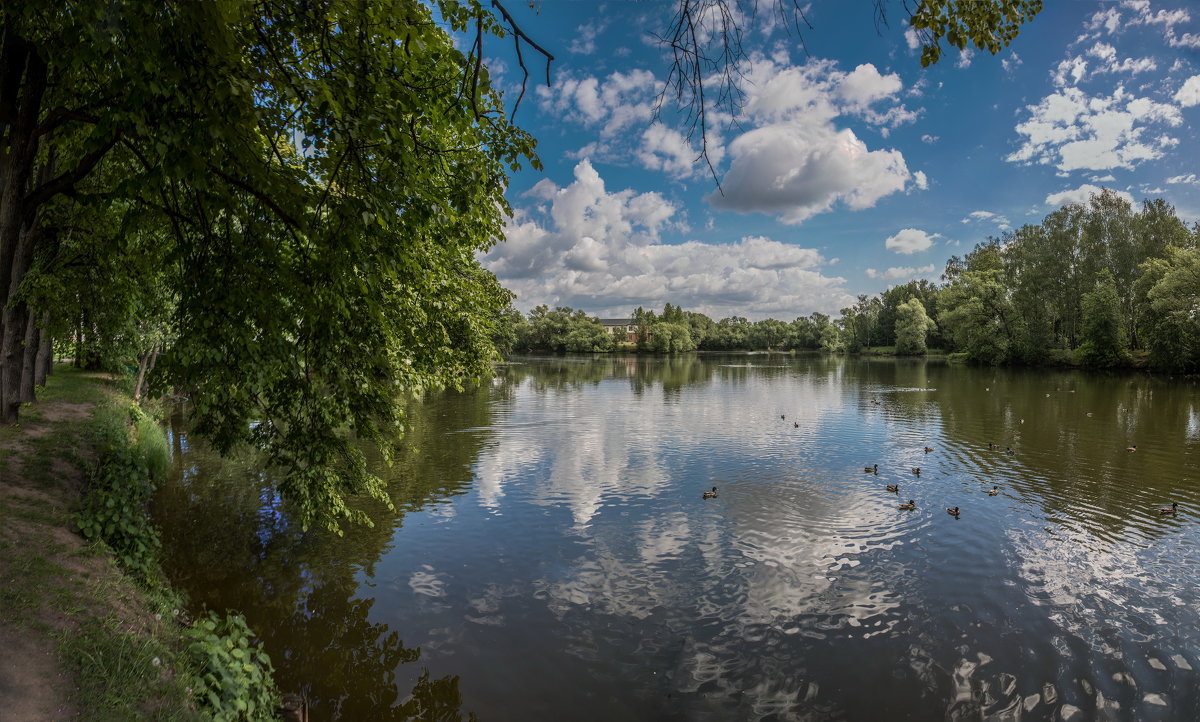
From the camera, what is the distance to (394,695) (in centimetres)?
790

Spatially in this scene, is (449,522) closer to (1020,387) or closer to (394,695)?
(394,695)

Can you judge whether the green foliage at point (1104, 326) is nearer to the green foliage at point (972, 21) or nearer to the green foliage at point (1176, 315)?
the green foliage at point (1176, 315)

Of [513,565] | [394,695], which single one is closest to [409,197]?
[394,695]

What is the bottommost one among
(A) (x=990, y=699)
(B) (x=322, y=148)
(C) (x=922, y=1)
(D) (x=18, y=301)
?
(A) (x=990, y=699)

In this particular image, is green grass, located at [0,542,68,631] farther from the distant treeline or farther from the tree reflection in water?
the distant treeline

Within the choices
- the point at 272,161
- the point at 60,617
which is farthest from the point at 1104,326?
the point at 60,617

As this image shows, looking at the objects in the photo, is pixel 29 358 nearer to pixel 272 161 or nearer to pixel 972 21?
pixel 272 161

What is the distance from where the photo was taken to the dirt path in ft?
15.0

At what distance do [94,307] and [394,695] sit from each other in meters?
15.3

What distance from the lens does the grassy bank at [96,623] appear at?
477 cm

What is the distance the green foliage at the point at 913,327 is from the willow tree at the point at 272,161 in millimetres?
116382

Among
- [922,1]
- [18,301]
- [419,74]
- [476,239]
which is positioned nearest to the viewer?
[922,1]

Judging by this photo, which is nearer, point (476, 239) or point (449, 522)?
point (476, 239)

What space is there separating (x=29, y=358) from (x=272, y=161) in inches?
735
